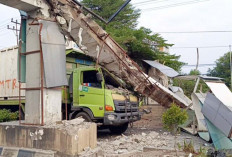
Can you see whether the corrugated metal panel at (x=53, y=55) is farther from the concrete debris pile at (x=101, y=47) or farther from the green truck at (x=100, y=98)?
the green truck at (x=100, y=98)

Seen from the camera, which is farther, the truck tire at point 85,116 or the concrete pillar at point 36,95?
the truck tire at point 85,116

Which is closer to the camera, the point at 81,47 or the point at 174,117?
the point at 174,117

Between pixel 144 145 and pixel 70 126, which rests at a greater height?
pixel 70 126

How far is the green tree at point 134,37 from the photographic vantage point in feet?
49.0

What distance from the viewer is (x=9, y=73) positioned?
1091 cm

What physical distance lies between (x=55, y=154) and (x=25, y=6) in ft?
12.0

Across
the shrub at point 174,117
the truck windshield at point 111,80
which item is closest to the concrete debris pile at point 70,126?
the shrub at point 174,117

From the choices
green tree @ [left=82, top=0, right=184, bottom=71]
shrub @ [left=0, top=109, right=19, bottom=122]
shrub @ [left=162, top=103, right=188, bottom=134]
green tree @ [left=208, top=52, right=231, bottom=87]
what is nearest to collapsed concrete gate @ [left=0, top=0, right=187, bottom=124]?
shrub @ [left=162, top=103, right=188, bottom=134]

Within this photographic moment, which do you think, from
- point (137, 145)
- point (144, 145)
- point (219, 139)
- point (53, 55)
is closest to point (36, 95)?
point (53, 55)

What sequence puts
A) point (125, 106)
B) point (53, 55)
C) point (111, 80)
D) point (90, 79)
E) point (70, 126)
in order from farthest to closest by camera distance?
1. point (111, 80)
2. point (90, 79)
3. point (125, 106)
4. point (53, 55)
5. point (70, 126)

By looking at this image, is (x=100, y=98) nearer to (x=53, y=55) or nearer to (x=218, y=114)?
(x=53, y=55)

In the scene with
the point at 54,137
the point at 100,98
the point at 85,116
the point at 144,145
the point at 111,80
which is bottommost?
the point at 144,145

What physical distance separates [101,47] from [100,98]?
1750 mm

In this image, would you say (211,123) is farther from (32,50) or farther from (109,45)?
(32,50)
